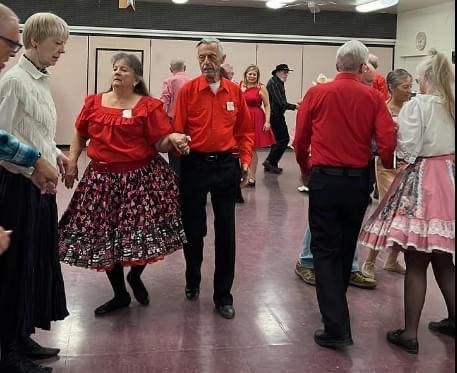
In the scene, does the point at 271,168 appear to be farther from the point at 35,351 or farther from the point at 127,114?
the point at 35,351

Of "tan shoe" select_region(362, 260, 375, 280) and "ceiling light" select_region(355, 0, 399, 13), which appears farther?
"ceiling light" select_region(355, 0, 399, 13)

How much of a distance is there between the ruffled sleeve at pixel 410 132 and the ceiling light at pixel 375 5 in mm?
9399

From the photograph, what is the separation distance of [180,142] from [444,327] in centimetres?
173

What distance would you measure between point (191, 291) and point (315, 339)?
92 cm

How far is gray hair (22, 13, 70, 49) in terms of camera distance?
272 centimetres

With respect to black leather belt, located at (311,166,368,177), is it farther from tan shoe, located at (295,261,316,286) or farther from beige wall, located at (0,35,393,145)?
beige wall, located at (0,35,393,145)

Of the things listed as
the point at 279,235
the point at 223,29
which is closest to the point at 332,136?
the point at 279,235

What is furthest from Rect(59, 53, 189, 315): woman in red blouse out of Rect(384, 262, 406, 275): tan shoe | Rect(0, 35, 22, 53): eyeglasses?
Rect(384, 262, 406, 275): tan shoe

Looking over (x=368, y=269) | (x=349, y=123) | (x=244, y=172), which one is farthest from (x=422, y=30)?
(x=349, y=123)

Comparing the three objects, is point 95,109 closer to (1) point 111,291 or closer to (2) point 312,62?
(1) point 111,291

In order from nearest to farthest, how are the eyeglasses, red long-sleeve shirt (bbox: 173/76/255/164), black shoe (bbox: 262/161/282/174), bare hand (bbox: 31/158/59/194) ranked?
1. the eyeglasses
2. bare hand (bbox: 31/158/59/194)
3. red long-sleeve shirt (bbox: 173/76/255/164)
4. black shoe (bbox: 262/161/282/174)

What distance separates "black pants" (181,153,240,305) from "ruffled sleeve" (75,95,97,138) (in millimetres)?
558

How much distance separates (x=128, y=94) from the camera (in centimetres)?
344

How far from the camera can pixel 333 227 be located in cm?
318
